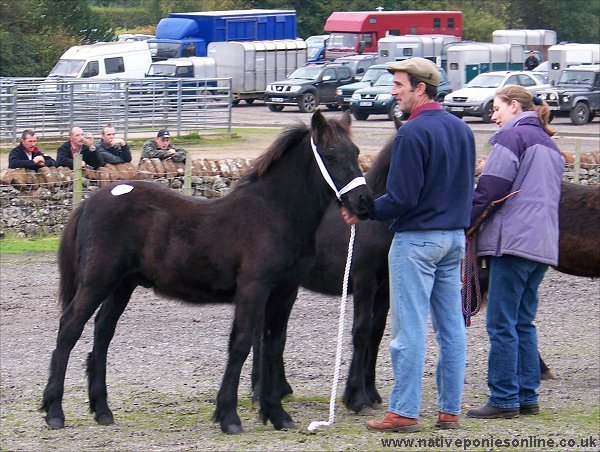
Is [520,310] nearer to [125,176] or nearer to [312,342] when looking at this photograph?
[312,342]

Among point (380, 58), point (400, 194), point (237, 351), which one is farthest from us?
point (380, 58)

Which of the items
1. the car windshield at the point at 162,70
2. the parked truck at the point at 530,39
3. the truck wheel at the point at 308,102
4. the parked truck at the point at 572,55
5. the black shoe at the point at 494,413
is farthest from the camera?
the parked truck at the point at 530,39

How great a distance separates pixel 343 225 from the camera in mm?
8133

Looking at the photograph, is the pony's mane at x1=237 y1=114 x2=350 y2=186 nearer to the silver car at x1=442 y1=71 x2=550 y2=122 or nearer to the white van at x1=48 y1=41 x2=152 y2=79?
the silver car at x1=442 y1=71 x2=550 y2=122

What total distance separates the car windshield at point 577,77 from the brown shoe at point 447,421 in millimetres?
32731

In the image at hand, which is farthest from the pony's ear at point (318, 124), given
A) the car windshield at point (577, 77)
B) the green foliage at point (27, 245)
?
the car windshield at point (577, 77)

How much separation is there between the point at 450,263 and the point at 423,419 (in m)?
1.17

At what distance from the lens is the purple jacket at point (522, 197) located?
6.77 m

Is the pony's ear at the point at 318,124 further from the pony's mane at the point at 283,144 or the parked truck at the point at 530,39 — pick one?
the parked truck at the point at 530,39

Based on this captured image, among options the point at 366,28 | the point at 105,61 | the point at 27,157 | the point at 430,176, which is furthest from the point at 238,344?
the point at 366,28

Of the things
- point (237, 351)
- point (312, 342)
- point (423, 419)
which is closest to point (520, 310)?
point (423, 419)

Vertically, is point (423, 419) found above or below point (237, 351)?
below

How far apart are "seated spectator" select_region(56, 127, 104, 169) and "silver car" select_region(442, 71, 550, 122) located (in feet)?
69.3

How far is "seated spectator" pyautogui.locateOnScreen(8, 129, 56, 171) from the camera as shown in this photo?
15602mm
